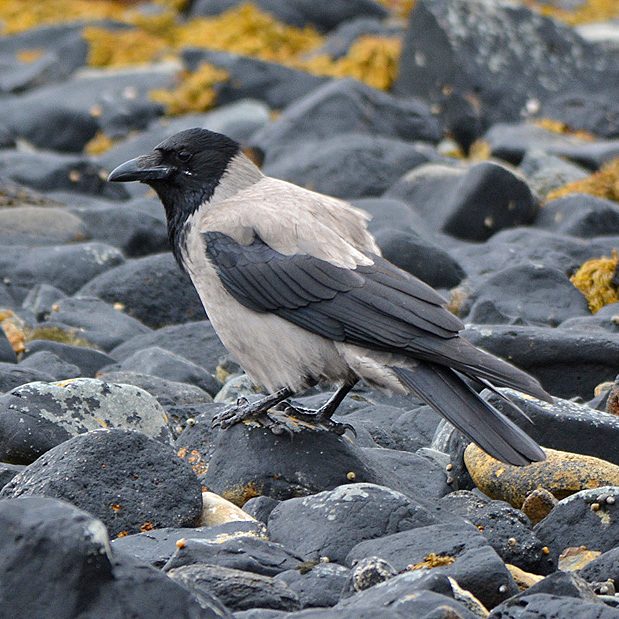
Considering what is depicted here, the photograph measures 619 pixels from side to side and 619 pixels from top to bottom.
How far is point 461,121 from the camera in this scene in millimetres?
16188

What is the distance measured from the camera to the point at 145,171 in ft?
23.4

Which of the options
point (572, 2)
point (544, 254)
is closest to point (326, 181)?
point (544, 254)

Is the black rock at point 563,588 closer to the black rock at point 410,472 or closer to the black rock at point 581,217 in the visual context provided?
the black rock at point 410,472

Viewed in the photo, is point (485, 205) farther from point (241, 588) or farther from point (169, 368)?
point (241, 588)

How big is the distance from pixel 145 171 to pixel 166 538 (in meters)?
2.52

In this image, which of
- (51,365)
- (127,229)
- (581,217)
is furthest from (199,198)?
(581,217)

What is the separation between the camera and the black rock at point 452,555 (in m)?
4.71

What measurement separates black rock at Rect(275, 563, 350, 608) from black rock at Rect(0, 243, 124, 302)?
18.2ft

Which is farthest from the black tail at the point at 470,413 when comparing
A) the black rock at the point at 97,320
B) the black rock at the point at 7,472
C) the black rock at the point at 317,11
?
the black rock at the point at 317,11

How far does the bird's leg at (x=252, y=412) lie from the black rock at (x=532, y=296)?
2851 mm

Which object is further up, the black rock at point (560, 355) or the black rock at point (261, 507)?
the black rock at point (261, 507)

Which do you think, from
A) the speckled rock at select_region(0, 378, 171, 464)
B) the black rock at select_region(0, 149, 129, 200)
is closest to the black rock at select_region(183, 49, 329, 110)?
the black rock at select_region(0, 149, 129, 200)

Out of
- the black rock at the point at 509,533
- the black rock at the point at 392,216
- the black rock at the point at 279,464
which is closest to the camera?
the black rock at the point at 509,533

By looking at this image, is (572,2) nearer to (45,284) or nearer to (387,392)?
(45,284)
